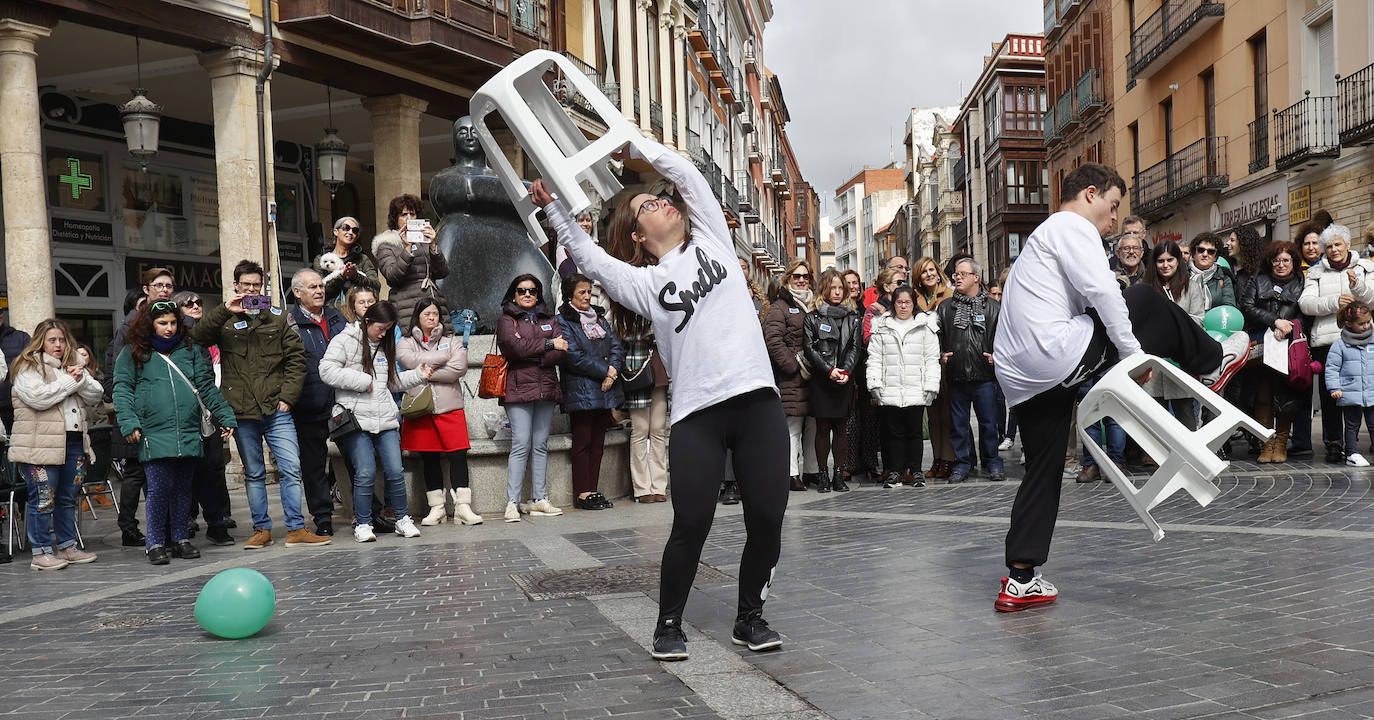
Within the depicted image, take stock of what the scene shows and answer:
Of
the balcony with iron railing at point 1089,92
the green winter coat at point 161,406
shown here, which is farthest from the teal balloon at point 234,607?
the balcony with iron railing at point 1089,92

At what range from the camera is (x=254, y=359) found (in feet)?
28.6

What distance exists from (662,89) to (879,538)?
24.5m

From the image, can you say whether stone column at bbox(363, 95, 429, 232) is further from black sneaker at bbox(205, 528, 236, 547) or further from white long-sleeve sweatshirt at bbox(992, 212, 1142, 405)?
white long-sleeve sweatshirt at bbox(992, 212, 1142, 405)

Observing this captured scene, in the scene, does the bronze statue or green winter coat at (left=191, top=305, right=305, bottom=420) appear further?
the bronze statue

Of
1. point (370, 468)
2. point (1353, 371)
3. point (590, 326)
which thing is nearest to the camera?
point (370, 468)

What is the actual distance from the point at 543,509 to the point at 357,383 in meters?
1.99

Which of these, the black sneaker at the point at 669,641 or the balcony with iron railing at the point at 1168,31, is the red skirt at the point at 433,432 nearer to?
the black sneaker at the point at 669,641

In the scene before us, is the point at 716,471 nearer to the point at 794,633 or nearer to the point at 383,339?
the point at 794,633

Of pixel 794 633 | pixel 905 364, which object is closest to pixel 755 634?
pixel 794 633

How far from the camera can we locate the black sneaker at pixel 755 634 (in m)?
4.88

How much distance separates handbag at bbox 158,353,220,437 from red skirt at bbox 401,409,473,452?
140cm

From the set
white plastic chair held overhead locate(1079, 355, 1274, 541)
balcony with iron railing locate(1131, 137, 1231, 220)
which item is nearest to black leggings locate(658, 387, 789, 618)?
white plastic chair held overhead locate(1079, 355, 1274, 541)

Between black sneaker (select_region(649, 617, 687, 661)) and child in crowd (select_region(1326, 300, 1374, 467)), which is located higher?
child in crowd (select_region(1326, 300, 1374, 467))

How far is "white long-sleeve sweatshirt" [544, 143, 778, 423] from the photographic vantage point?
4750 mm
